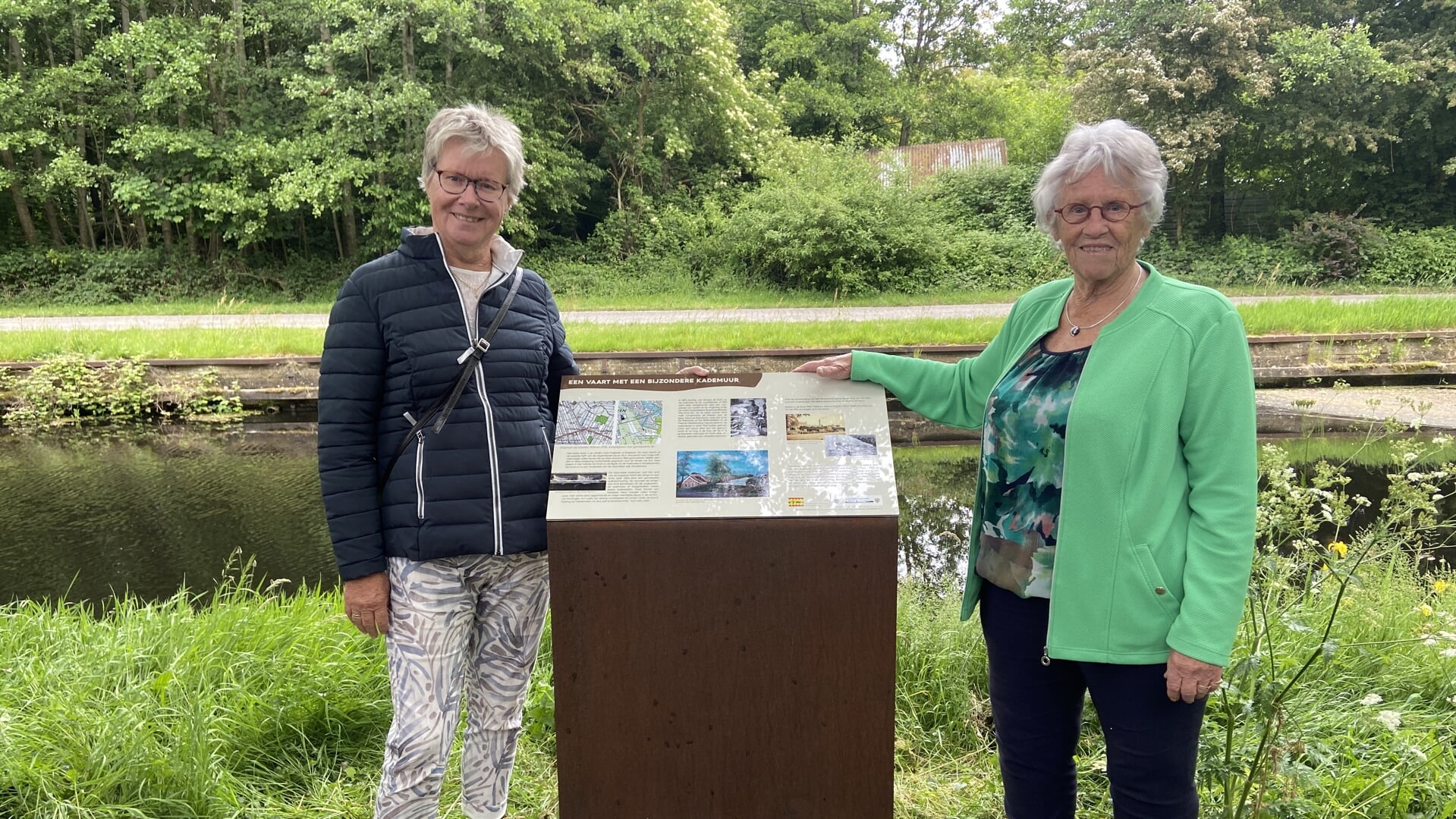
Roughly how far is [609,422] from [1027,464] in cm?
93

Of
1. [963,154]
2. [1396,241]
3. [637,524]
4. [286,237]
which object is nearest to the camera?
[637,524]

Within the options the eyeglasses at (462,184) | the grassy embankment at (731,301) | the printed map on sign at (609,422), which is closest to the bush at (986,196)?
the grassy embankment at (731,301)

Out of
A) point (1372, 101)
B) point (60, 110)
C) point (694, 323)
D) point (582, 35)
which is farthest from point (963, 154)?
point (60, 110)

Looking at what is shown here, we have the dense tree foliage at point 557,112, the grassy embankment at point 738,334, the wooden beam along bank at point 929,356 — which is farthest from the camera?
the dense tree foliage at point 557,112

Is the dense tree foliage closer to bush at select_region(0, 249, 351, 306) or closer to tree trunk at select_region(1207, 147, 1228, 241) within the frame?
tree trunk at select_region(1207, 147, 1228, 241)

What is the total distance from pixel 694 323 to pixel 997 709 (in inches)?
→ 340

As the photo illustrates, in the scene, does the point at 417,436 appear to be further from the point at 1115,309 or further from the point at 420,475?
the point at 1115,309

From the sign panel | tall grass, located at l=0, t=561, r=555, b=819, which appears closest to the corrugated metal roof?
tall grass, located at l=0, t=561, r=555, b=819

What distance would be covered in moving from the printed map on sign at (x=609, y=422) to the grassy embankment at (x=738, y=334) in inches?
276

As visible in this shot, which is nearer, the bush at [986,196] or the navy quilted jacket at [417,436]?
the navy quilted jacket at [417,436]

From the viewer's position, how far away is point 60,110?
54.5 feet

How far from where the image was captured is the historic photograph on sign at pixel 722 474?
1.95m

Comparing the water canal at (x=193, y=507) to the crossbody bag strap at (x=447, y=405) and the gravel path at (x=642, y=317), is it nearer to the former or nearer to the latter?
→ the gravel path at (x=642, y=317)

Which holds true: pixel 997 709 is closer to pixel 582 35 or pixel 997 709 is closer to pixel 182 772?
pixel 182 772
